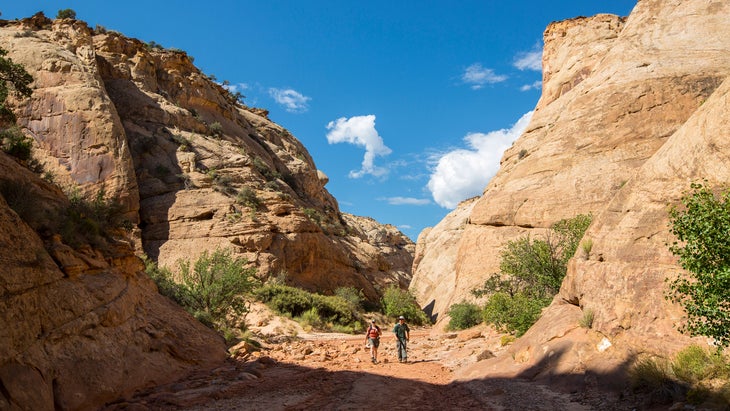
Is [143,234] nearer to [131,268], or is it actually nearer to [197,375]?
[131,268]

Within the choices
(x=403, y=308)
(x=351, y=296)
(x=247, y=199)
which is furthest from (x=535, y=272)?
(x=247, y=199)

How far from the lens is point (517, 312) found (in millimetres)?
16703

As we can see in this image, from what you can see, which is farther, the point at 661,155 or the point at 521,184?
the point at 521,184

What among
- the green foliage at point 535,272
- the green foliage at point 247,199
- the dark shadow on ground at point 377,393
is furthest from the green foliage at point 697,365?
the green foliage at point 247,199

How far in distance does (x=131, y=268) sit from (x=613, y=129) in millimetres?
25895

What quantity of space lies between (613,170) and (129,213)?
2942cm

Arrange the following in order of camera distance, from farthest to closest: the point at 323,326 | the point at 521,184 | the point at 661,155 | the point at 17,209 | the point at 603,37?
the point at 603,37 < the point at 521,184 < the point at 323,326 < the point at 661,155 < the point at 17,209

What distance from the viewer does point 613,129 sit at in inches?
1048

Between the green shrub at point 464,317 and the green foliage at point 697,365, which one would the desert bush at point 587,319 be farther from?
the green shrub at point 464,317

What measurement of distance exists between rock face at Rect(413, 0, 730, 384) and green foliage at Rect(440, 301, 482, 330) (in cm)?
279

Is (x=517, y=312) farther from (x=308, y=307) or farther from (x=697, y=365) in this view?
(x=308, y=307)

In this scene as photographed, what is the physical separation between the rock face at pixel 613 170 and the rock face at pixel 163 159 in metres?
11.7

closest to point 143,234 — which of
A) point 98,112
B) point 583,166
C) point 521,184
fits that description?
point 98,112

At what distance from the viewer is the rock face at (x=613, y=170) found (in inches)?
391
